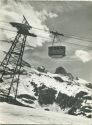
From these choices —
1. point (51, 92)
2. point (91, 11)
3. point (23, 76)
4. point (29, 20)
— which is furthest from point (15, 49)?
point (23, 76)

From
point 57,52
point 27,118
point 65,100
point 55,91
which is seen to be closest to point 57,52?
point 57,52

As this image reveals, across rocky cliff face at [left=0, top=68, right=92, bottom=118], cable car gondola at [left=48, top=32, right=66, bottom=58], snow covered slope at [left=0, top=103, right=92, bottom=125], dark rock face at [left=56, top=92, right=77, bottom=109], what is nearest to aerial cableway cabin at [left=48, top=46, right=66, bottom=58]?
cable car gondola at [left=48, top=32, right=66, bottom=58]

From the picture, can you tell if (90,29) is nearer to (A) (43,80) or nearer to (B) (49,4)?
(B) (49,4)

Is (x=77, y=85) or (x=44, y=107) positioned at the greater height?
(x=77, y=85)

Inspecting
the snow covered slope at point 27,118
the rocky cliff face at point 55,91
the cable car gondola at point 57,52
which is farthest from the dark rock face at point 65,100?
the cable car gondola at point 57,52

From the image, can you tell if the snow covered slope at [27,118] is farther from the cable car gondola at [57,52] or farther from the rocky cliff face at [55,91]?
the rocky cliff face at [55,91]

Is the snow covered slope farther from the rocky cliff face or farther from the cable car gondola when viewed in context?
the rocky cliff face

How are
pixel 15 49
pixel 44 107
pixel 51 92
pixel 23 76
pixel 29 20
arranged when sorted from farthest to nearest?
1. pixel 23 76
2. pixel 51 92
3. pixel 44 107
4. pixel 15 49
5. pixel 29 20

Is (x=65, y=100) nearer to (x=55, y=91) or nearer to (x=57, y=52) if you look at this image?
(x=55, y=91)
